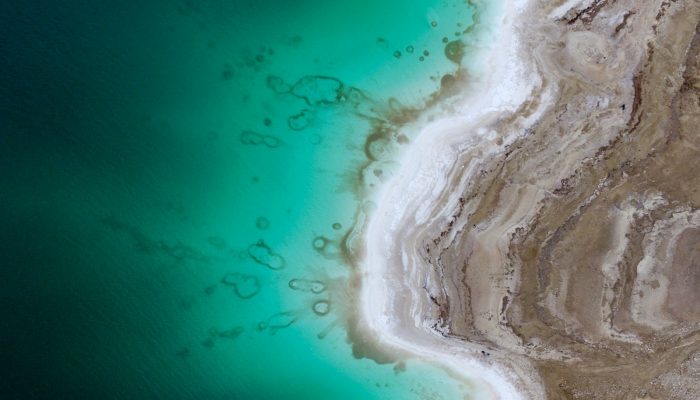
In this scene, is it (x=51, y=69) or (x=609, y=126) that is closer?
(x=609, y=126)

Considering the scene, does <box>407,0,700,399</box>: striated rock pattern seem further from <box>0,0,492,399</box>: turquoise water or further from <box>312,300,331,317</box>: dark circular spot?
<box>312,300,331,317</box>: dark circular spot

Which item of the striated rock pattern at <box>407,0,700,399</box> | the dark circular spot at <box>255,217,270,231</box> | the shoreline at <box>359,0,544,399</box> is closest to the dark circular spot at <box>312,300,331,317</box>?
the shoreline at <box>359,0,544,399</box>

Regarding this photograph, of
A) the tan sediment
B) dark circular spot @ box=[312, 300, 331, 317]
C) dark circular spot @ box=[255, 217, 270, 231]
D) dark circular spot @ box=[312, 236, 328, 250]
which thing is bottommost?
dark circular spot @ box=[312, 300, 331, 317]

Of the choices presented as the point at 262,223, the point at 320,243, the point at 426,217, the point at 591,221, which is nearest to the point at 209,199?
the point at 262,223

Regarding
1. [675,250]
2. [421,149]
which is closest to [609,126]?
[675,250]

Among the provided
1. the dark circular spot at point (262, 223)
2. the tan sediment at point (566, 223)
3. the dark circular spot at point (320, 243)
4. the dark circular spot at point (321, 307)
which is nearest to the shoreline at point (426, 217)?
the tan sediment at point (566, 223)

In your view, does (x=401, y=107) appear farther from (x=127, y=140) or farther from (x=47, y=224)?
(x=47, y=224)

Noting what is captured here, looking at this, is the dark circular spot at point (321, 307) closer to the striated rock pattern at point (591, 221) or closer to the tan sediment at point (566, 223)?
the tan sediment at point (566, 223)
